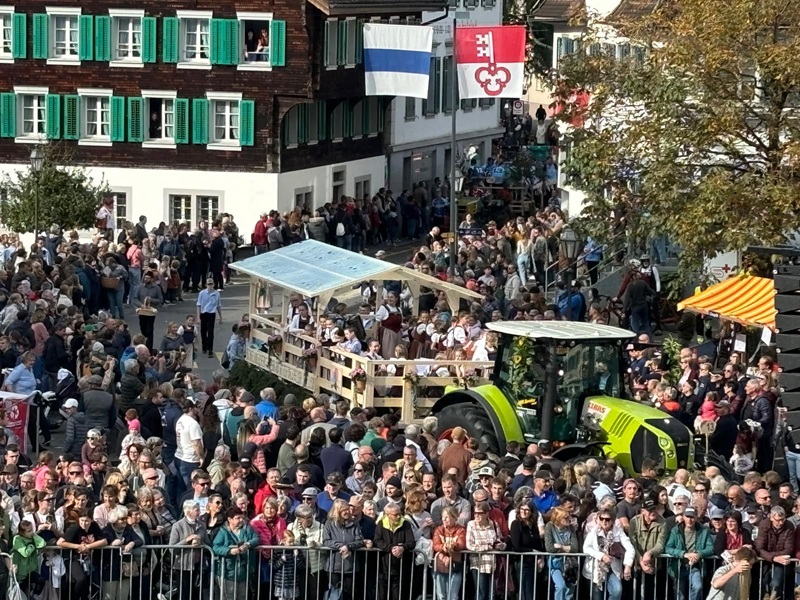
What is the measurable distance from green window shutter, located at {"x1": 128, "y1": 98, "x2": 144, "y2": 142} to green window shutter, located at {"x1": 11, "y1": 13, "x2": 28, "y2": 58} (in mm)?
3005

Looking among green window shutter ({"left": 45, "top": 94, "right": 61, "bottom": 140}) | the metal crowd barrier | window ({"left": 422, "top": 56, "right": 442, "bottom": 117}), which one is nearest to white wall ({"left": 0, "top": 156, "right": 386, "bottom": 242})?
green window shutter ({"left": 45, "top": 94, "right": 61, "bottom": 140})

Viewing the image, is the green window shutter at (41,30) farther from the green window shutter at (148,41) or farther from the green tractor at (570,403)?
the green tractor at (570,403)

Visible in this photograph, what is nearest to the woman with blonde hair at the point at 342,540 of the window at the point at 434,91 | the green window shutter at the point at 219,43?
the green window shutter at the point at 219,43

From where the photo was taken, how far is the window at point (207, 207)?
2087 inches

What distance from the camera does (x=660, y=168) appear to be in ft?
103

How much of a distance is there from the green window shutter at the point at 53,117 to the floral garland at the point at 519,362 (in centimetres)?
3135

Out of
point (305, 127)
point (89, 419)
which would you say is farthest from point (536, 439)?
point (305, 127)

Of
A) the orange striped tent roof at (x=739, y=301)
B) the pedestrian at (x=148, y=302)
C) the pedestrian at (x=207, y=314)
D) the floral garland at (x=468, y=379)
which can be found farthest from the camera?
the pedestrian at (x=207, y=314)

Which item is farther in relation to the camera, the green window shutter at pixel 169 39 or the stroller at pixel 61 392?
the green window shutter at pixel 169 39

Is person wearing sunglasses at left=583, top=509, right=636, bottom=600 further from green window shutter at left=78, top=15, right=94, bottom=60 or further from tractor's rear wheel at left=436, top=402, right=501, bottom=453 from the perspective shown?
green window shutter at left=78, top=15, right=94, bottom=60

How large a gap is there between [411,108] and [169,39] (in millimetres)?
10882

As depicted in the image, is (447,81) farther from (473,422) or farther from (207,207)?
(473,422)

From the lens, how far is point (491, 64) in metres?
40.0

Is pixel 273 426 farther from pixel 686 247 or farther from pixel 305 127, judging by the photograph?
pixel 305 127
